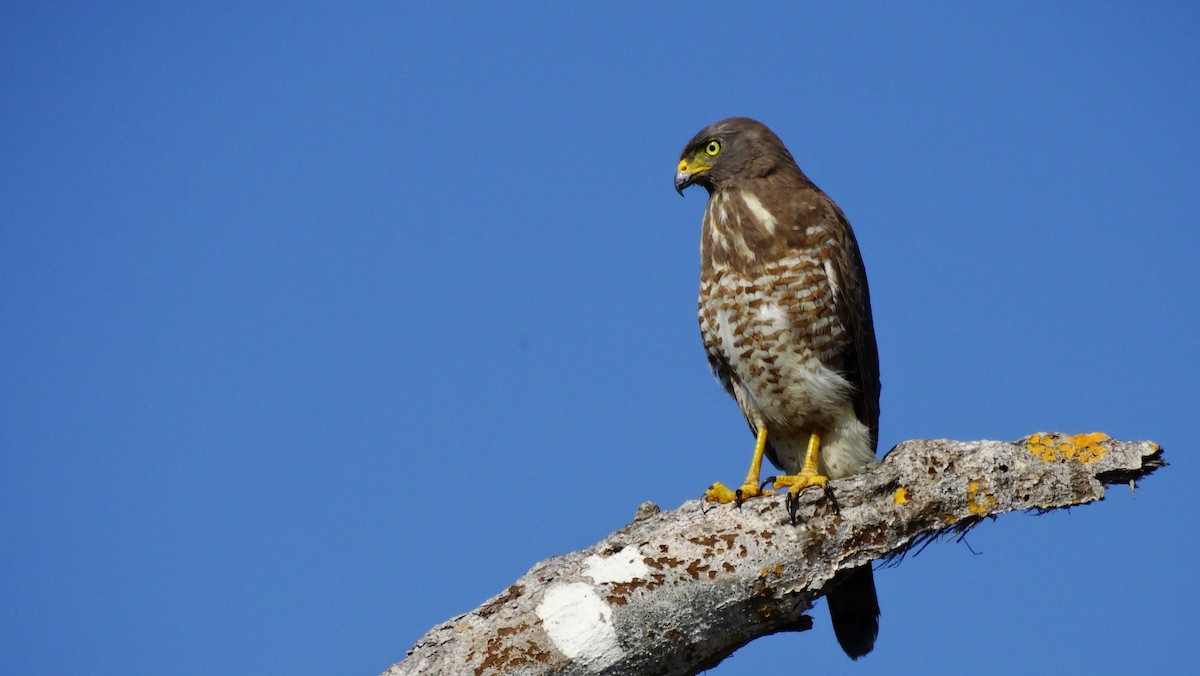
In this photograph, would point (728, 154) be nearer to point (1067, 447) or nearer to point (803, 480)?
point (803, 480)

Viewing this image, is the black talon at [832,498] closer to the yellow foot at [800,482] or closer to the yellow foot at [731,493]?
the yellow foot at [800,482]

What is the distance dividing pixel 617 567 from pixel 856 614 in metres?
1.67

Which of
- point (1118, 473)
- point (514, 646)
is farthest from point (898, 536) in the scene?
point (514, 646)

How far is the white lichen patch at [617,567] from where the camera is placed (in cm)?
451

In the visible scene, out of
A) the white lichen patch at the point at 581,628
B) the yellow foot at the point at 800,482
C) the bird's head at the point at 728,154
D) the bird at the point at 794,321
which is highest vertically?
the bird's head at the point at 728,154

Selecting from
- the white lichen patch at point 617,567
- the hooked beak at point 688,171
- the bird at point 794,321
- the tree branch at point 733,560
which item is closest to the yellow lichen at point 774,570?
the tree branch at point 733,560

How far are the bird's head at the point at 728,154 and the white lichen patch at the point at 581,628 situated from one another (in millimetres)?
2922

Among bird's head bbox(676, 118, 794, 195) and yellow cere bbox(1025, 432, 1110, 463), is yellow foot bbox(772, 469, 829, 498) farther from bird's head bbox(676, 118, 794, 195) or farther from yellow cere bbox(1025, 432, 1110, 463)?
bird's head bbox(676, 118, 794, 195)

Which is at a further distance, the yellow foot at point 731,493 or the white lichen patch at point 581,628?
the yellow foot at point 731,493

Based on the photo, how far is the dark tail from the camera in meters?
5.54

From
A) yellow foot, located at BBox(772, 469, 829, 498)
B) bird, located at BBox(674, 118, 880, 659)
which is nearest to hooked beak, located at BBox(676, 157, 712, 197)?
bird, located at BBox(674, 118, 880, 659)

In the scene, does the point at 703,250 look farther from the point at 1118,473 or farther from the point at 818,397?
the point at 1118,473

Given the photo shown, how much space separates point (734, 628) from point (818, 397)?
1764 millimetres

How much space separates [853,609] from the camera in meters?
5.58
